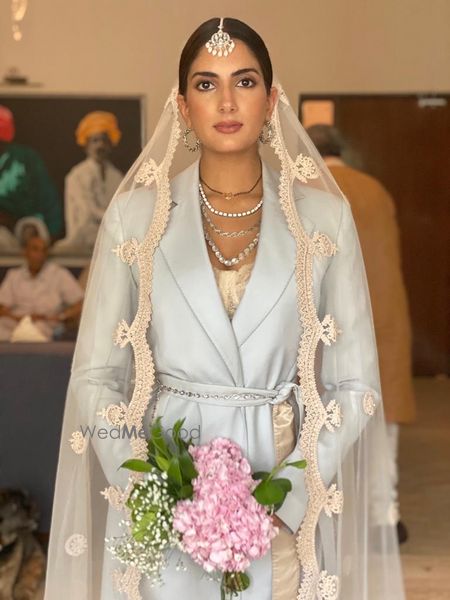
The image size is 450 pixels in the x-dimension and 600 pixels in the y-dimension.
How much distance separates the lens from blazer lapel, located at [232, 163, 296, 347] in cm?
187

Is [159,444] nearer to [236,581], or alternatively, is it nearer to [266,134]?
[236,581]

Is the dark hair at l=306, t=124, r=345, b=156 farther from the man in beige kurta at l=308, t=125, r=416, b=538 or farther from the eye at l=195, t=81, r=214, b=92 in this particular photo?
the eye at l=195, t=81, r=214, b=92

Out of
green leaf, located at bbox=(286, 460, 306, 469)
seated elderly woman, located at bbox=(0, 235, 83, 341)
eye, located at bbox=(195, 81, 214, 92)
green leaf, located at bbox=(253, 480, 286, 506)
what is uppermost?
eye, located at bbox=(195, 81, 214, 92)

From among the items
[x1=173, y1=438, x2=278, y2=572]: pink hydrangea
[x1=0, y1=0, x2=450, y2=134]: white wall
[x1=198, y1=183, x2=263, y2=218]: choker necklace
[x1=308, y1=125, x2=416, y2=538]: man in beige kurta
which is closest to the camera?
[x1=173, y1=438, x2=278, y2=572]: pink hydrangea

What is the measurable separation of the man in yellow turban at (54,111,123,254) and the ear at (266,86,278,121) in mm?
3888

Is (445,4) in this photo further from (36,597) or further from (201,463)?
(201,463)

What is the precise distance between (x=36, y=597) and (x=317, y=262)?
212 centimetres

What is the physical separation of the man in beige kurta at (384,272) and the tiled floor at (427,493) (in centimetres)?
28

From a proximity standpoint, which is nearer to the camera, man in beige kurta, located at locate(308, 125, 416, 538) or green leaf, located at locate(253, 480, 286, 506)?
green leaf, located at locate(253, 480, 286, 506)

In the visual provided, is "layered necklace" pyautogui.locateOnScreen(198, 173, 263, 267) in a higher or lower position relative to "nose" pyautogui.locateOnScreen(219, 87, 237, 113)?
lower

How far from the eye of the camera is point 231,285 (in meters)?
1.91

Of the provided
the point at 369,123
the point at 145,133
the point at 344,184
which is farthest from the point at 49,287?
the point at 344,184

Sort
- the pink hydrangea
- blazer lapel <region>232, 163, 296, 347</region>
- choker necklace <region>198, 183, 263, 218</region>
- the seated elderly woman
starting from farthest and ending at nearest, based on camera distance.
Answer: the seated elderly woman, choker necklace <region>198, 183, 263, 218</region>, blazer lapel <region>232, 163, 296, 347</region>, the pink hydrangea

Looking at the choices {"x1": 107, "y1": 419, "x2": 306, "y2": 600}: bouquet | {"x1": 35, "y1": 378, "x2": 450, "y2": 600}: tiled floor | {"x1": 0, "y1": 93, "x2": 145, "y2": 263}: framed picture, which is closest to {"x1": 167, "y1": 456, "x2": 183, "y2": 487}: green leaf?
{"x1": 107, "y1": 419, "x2": 306, "y2": 600}: bouquet
